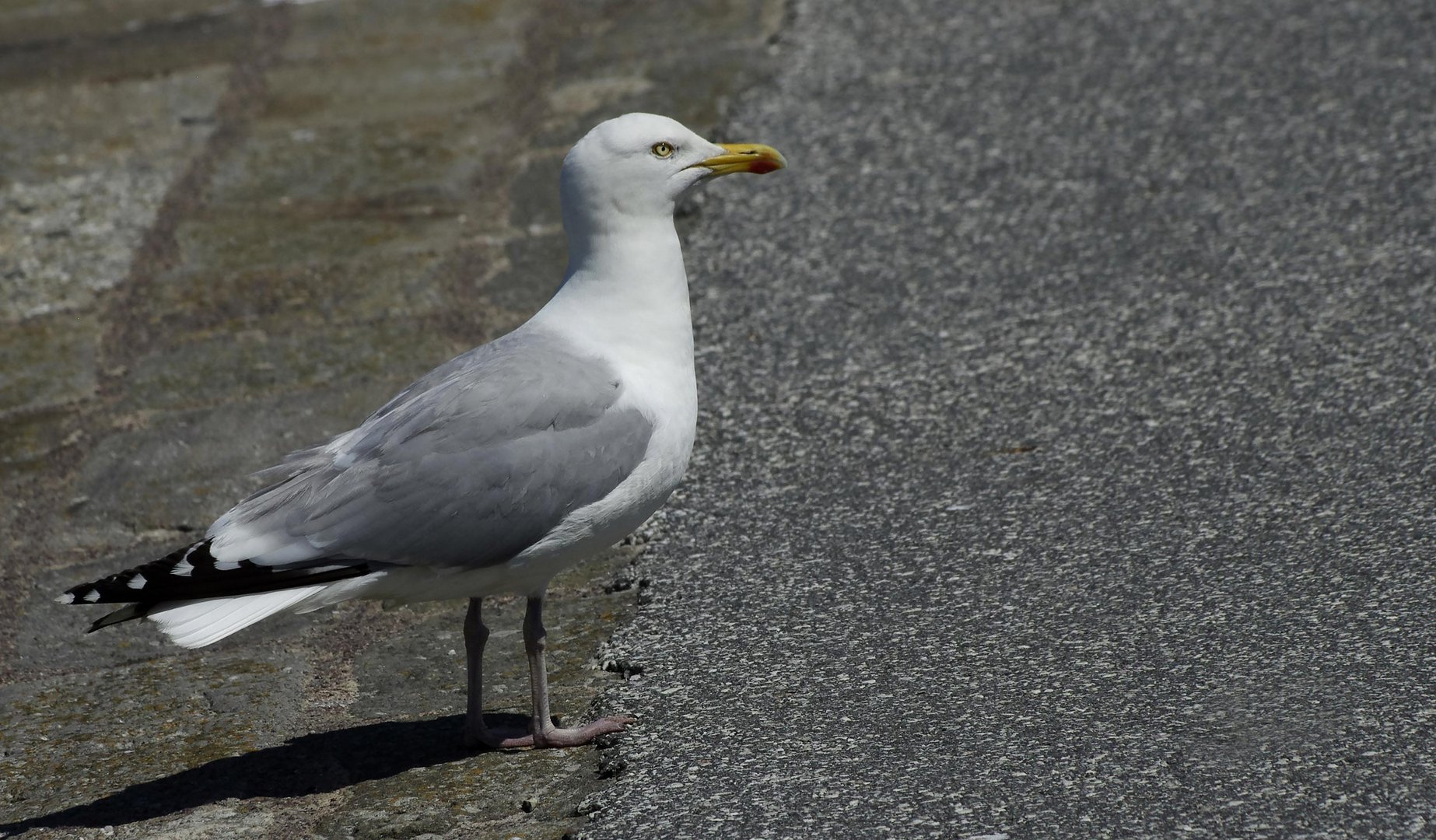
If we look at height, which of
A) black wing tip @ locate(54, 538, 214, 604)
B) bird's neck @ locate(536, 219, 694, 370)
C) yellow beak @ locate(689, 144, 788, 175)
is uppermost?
yellow beak @ locate(689, 144, 788, 175)

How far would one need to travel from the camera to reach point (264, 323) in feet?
17.5

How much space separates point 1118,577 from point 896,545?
557 millimetres

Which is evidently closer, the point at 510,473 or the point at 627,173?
the point at 510,473

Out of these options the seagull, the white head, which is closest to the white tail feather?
the seagull

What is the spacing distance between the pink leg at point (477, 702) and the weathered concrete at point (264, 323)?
34 mm

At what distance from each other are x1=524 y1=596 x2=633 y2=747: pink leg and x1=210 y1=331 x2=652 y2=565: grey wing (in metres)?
0.24

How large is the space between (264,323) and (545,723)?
253cm

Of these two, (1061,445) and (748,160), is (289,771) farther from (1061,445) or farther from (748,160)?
(1061,445)

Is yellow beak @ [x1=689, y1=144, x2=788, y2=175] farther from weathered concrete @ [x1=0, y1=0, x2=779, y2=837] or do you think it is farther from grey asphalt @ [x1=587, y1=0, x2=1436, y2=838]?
weathered concrete @ [x1=0, y1=0, x2=779, y2=837]

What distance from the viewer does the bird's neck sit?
357 cm

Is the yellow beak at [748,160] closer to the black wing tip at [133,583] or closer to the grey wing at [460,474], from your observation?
the grey wing at [460,474]

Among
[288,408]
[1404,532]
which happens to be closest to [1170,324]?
[1404,532]

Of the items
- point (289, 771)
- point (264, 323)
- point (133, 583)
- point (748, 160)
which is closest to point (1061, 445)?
point (748, 160)

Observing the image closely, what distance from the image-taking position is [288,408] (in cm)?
480
